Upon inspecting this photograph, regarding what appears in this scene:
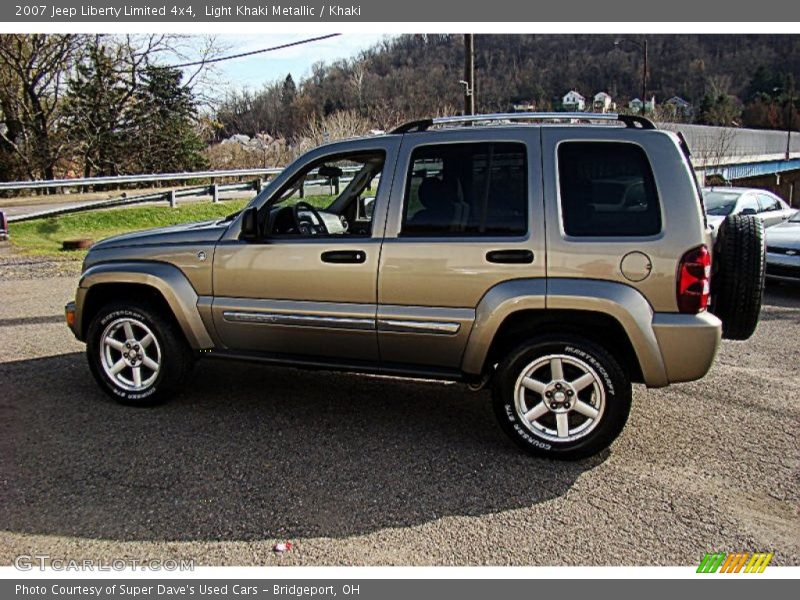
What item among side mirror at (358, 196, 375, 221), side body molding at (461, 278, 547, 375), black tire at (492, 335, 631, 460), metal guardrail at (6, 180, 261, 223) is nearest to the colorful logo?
black tire at (492, 335, 631, 460)

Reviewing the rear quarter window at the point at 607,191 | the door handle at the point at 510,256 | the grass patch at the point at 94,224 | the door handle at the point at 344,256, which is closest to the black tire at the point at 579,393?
the door handle at the point at 510,256

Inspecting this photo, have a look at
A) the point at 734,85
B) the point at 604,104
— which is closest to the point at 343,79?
the point at 604,104

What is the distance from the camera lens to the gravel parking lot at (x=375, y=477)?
3.05 m

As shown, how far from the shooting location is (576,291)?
12.1 feet

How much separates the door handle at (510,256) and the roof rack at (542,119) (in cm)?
88

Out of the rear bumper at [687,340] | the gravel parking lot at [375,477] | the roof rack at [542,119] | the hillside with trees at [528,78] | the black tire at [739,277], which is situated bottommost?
the gravel parking lot at [375,477]

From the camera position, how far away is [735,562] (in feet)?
9.61

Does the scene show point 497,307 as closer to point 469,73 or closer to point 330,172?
point 330,172

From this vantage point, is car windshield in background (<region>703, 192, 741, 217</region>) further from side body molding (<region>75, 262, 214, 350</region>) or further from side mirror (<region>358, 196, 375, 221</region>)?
side body molding (<region>75, 262, 214, 350</region>)

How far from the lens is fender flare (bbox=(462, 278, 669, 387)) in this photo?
3.62 metres

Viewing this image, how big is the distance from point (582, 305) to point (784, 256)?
23.2 ft

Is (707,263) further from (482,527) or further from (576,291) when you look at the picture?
(482,527)

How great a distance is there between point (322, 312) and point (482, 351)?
1.10 meters

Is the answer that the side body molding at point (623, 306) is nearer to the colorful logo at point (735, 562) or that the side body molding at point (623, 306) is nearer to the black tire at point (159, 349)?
the colorful logo at point (735, 562)
